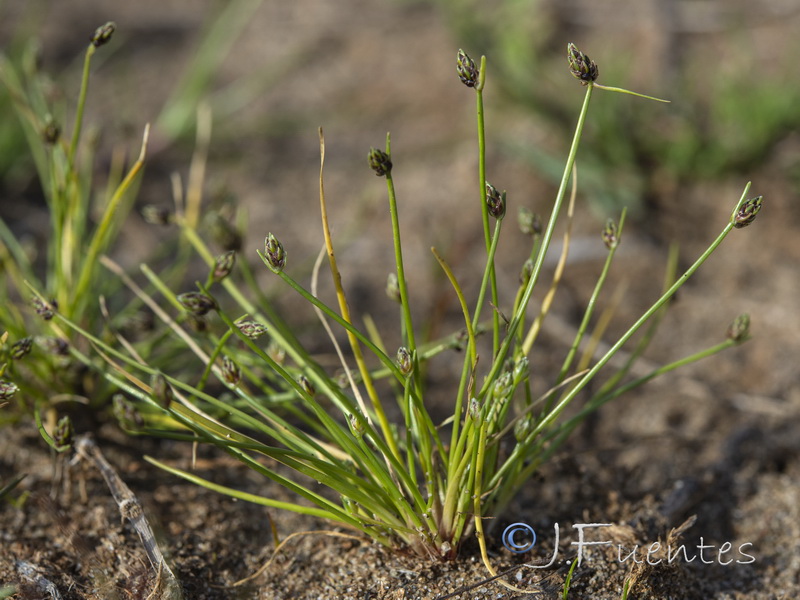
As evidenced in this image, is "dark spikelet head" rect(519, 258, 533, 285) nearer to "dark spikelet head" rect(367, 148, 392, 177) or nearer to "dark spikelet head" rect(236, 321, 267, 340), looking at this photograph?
"dark spikelet head" rect(367, 148, 392, 177)

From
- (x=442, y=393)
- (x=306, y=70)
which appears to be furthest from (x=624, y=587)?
(x=306, y=70)

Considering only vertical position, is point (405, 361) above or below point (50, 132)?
below

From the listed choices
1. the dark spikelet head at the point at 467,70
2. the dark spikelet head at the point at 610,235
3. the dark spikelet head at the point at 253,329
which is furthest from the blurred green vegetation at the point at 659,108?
the dark spikelet head at the point at 253,329

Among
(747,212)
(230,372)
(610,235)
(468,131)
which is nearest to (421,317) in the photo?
(468,131)

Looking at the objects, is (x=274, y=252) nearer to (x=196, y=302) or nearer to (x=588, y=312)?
(x=196, y=302)

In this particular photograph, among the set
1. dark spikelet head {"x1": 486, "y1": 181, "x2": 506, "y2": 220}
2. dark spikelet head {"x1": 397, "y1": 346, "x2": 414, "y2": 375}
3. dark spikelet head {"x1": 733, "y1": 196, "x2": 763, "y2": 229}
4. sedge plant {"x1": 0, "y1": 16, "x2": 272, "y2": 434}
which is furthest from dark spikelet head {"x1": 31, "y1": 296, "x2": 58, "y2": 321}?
dark spikelet head {"x1": 733, "y1": 196, "x2": 763, "y2": 229}

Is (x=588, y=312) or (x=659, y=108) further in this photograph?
(x=659, y=108)
